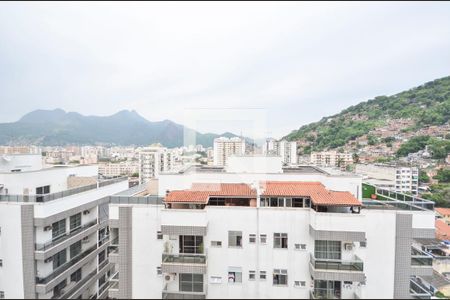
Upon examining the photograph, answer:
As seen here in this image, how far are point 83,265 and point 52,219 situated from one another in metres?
4.43

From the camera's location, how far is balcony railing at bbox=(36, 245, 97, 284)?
1121cm

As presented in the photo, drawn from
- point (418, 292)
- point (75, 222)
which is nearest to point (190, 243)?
point (75, 222)

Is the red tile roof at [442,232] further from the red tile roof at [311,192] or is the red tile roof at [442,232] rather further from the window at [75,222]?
the window at [75,222]

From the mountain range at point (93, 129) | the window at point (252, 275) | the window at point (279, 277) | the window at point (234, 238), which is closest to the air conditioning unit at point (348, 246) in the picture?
the window at point (279, 277)

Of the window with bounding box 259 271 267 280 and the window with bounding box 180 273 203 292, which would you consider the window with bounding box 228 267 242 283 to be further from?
the window with bounding box 180 273 203 292

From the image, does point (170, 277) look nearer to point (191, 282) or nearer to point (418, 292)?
point (191, 282)

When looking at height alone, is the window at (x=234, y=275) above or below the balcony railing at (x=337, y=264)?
below

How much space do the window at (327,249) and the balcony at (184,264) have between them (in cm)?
439

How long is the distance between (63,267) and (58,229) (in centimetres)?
191

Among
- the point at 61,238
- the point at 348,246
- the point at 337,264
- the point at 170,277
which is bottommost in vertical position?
the point at 170,277

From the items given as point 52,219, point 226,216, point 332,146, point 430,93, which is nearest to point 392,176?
point 332,146

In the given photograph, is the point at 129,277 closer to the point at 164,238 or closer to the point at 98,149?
the point at 164,238

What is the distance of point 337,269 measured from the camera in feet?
29.8

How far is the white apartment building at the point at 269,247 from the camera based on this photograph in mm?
9320
